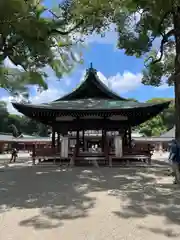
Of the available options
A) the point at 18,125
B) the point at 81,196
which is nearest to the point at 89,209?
the point at 81,196

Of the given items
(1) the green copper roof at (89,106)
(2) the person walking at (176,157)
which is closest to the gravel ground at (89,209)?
(2) the person walking at (176,157)

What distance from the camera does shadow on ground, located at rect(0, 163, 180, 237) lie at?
20.3 ft

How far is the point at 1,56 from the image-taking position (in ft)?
43.7

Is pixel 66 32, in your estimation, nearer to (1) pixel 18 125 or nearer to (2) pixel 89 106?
(2) pixel 89 106

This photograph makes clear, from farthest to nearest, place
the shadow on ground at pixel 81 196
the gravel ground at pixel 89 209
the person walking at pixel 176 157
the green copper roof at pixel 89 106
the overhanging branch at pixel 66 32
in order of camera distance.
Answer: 1. the green copper roof at pixel 89 106
2. the overhanging branch at pixel 66 32
3. the person walking at pixel 176 157
4. the shadow on ground at pixel 81 196
5. the gravel ground at pixel 89 209

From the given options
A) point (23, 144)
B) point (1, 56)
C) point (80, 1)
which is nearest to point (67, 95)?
point (1, 56)

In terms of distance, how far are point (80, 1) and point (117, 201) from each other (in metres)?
7.79

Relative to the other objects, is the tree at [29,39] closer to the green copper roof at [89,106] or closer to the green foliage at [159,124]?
the green copper roof at [89,106]

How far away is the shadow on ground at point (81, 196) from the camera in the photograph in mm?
6184

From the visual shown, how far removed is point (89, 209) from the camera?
22.0 feet

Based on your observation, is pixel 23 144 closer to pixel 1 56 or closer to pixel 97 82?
pixel 97 82

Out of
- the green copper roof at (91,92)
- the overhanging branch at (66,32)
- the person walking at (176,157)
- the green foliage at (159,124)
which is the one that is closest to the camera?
the person walking at (176,157)

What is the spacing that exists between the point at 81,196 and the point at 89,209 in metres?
1.48

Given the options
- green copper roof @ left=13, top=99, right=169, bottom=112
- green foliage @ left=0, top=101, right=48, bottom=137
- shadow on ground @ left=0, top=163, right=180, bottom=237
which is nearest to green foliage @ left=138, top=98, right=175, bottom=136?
green foliage @ left=0, top=101, right=48, bottom=137
